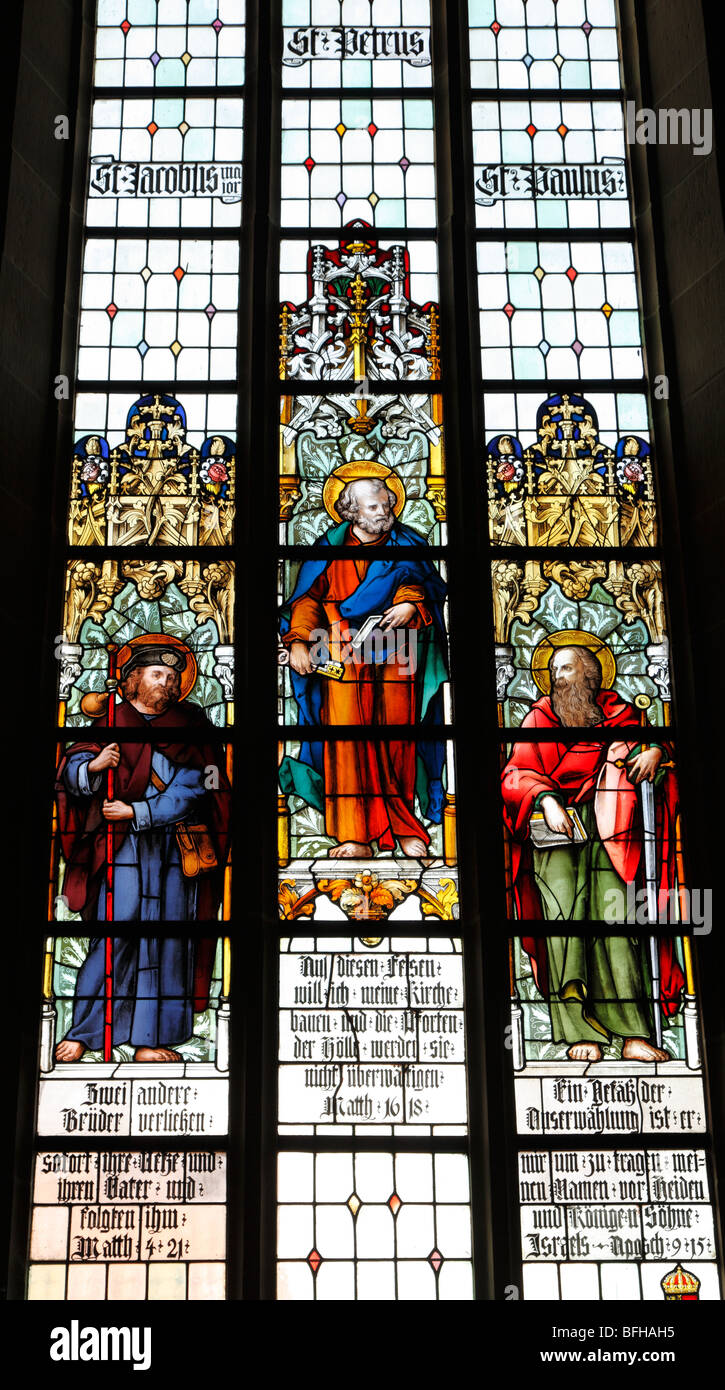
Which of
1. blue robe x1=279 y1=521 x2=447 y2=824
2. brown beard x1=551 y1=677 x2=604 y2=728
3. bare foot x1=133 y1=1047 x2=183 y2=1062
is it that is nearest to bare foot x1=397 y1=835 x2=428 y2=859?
blue robe x1=279 y1=521 x2=447 y2=824

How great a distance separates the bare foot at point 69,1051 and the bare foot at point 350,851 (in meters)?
1.34

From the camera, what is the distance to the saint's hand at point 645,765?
810 cm

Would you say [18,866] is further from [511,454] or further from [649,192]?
[649,192]

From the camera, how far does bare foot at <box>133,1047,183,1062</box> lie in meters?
7.55

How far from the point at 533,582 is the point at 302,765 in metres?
1.39

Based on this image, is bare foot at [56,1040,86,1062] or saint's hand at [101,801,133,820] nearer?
bare foot at [56,1040,86,1062]

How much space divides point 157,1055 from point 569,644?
8.59 ft

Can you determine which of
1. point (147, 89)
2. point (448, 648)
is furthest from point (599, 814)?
point (147, 89)

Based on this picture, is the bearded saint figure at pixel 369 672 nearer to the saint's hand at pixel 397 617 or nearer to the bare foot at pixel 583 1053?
the saint's hand at pixel 397 617

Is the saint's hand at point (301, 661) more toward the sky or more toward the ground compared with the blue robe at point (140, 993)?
more toward the sky

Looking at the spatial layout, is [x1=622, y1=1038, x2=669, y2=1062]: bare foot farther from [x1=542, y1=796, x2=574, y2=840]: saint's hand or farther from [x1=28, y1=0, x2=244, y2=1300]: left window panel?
[x1=28, y1=0, x2=244, y2=1300]: left window panel

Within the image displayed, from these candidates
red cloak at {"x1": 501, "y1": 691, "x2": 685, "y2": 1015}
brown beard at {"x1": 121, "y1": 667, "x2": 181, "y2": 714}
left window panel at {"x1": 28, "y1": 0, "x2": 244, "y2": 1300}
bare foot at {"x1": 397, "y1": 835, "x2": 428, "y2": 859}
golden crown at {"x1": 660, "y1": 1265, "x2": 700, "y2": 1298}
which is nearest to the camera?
golden crown at {"x1": 660, "y1": 1265, "x2": 700, "y2": 1298}

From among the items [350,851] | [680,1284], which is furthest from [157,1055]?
[680,1284]

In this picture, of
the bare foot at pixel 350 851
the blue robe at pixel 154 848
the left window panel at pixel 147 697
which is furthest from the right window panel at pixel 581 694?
the blue robe at pixel 154 848
